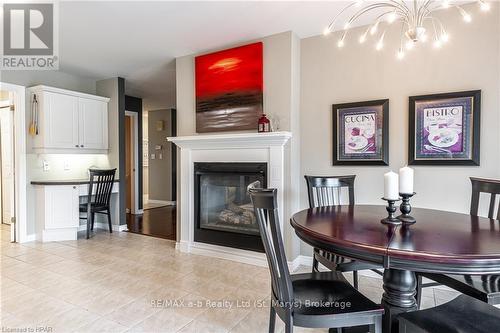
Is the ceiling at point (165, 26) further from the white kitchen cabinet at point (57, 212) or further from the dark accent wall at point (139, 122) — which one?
the dark accent wall at point (139, 122)

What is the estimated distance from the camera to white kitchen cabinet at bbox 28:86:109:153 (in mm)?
4164

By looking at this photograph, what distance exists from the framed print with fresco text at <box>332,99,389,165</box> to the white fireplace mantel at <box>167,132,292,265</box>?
0.59 metres

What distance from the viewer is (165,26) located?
300 centimetres

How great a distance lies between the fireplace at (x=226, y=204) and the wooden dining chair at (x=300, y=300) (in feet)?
5.91

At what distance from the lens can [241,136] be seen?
3.18m

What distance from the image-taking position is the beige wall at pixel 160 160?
750cm

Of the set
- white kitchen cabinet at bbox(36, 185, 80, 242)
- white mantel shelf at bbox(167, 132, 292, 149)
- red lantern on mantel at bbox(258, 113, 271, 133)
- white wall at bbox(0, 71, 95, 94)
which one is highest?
white wall at bbox(0, 71, 95, 94)

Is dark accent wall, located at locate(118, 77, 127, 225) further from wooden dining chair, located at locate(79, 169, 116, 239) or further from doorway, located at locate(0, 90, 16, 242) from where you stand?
doorway, located at locate(0, 90, 16, 242)

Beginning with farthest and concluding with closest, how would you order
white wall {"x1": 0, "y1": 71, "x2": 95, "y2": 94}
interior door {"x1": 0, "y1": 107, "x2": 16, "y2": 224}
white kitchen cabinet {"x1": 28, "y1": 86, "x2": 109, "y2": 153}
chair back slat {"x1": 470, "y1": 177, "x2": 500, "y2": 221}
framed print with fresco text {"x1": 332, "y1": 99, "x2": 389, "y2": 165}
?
interior door {"x1": 0, "y1": 107, "x2": 16, "y2": 224}, white kitchen cabinet {"x1": 28, "y1": 86, "x2": 109, "y2": 153}, white wall {"x1": 0, "y1": 71, "x2": 95, "y2": 94}, framed print with fresco text {"x1": 332, "y1": 99, "x2": 389, "y2": 165}, chair back slat {"x1": 470, "y1": 177, "x2": 500, "y2": 221}

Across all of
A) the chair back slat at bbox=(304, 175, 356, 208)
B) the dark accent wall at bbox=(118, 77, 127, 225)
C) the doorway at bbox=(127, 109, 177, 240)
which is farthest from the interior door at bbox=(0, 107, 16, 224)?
the chair back slat at bbox=(304, 175, 356, 208)

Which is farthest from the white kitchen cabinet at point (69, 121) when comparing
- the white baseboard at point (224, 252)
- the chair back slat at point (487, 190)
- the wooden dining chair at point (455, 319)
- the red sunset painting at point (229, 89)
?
the chair back slat at point (487, 190)

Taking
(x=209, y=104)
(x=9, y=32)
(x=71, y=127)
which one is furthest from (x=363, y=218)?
(x=71, y=127)

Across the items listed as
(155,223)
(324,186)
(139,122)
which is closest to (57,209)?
(155,223)

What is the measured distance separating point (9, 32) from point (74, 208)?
2.40 m
